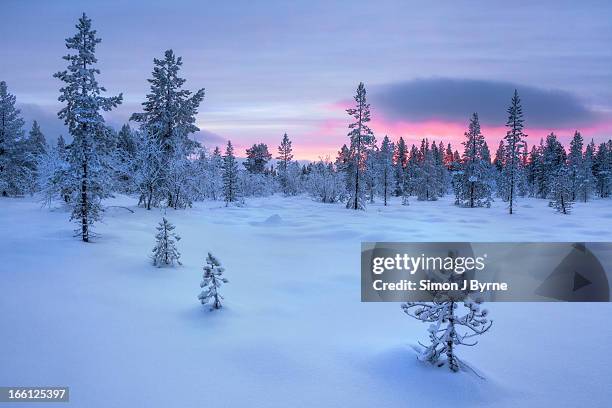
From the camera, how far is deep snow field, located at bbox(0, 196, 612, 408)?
5.28 metres

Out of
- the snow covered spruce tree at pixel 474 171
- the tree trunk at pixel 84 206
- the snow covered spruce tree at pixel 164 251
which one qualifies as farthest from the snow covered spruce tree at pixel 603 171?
the tree trunk at pixel 84 206

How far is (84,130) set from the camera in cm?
1720

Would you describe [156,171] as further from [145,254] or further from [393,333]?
[393,333]

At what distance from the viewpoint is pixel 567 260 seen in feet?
57.7

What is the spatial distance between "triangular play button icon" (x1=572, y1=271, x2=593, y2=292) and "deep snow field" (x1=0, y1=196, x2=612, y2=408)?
2539mm

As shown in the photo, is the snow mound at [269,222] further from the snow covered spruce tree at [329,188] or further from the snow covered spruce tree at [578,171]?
the snow covered spruce tree at [578,171]

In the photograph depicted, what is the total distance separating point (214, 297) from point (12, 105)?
42682 mm

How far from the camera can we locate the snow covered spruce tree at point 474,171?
56.1 metres

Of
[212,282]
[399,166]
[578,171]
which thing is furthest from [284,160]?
[212,282]

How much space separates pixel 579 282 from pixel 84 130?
20.5 m

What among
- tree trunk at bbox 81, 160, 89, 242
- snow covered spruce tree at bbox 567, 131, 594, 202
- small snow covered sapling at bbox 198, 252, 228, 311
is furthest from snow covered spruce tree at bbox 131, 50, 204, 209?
snow covered spruce tree at bbox 567, 131, 594, 202
